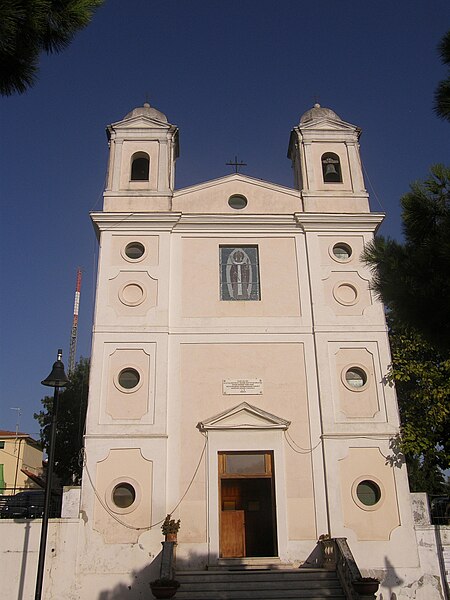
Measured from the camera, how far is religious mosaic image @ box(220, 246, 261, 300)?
17.6m

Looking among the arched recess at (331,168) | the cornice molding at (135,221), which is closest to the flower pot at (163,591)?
the cornice molding at (135,221)

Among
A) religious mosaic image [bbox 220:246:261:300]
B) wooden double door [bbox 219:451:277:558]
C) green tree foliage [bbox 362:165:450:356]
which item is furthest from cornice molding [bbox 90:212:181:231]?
green tree foliage [bbox 362:165:450:356]

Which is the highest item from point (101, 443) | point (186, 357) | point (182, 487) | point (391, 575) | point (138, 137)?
→ point (138, 137)

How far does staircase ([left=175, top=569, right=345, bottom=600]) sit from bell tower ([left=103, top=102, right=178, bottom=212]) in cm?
1041

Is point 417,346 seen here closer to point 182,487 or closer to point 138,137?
point 182,487

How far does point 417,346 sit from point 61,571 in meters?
10.9

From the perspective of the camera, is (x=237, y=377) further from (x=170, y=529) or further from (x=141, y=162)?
(x=141, y=162)

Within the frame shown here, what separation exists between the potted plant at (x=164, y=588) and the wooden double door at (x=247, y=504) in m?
3.03

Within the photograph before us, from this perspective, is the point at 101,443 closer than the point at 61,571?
No

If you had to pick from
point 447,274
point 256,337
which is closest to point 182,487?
point 256,337

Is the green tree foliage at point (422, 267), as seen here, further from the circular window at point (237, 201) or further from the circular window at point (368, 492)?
the circular window at point (237, 201)

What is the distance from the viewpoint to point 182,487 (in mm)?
15219

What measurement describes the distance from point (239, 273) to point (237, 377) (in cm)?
322

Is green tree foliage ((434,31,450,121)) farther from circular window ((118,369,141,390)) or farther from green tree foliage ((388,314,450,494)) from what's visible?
circular window ((118,369,141,390))
